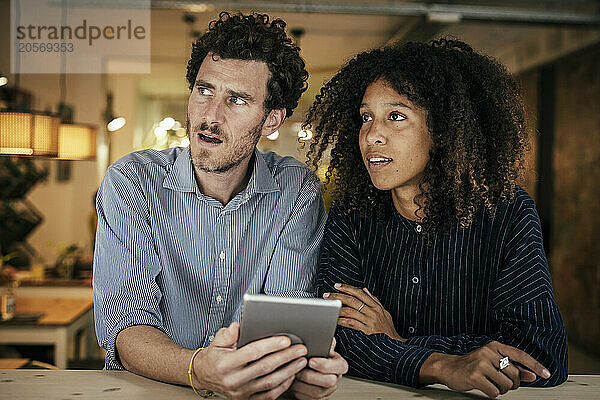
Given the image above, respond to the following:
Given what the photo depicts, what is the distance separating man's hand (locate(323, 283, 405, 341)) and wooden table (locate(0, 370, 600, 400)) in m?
0.15

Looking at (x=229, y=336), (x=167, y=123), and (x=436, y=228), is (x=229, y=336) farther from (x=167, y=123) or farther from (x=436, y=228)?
(x=167, y=123)

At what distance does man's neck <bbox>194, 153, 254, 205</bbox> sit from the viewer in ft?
6.18

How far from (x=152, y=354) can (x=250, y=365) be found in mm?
305

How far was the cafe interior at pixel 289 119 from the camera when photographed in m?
4.13

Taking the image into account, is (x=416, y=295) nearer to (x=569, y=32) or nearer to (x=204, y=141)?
(x=204, y=141)

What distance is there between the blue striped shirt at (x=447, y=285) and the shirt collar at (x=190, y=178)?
211 mm

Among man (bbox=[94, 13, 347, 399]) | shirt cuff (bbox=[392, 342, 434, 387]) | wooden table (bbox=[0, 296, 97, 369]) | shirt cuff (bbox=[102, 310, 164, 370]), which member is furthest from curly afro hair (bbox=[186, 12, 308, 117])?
wooden table (bbox=[0, 296, 97, 369])

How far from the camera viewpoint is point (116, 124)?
4.29 meters

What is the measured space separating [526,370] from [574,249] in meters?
3.45

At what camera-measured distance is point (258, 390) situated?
1.21 m

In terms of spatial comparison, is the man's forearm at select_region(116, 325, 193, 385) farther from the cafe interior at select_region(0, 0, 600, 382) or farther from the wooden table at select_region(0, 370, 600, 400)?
the cafe interior at select_region(0, 0, 600, 382)

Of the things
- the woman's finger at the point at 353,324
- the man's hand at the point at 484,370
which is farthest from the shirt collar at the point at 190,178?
the man's hand at the point at 484,370

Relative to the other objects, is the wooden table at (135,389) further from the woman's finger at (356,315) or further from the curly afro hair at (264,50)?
the curly afro hair at (264,50)

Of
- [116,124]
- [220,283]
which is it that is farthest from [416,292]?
[116,124]
